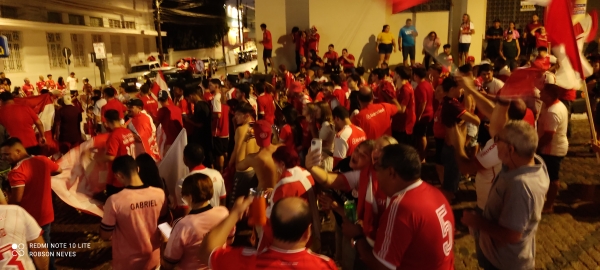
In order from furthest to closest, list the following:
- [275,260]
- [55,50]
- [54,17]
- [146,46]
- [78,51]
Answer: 1. [146,46]
2. [78,51]
3. [54,17]
4. [55,50]
5. [275,260]

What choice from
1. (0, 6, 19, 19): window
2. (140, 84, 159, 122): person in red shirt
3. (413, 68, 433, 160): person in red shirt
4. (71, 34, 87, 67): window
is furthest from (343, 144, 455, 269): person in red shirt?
(71, 34, 87, 67): window

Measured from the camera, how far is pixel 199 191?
10.8 ft

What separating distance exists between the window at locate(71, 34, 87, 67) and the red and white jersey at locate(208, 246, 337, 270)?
31.8 metres

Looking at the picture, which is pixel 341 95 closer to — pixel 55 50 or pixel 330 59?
pixel 330 59

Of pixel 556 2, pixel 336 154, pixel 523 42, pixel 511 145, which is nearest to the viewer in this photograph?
pixel 511 145

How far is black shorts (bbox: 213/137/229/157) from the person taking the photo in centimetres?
823

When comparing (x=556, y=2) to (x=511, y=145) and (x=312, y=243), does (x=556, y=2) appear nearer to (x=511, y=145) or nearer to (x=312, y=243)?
(x=511, y=145)

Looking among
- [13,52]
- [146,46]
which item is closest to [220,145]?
[13,52]

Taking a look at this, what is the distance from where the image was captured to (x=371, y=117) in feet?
20.0

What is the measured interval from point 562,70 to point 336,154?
234 centimetres

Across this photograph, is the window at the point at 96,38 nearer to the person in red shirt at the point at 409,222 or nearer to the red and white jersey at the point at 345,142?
the red and white jersey at the point at 345,142

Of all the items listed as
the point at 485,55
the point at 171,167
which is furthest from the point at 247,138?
the point at 485,55

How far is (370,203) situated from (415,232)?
0.78 meters

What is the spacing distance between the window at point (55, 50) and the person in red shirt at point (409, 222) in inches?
1165
